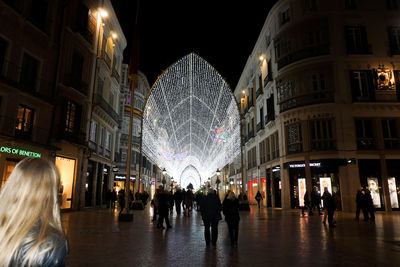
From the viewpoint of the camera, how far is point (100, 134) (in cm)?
2869

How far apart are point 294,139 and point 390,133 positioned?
7708 millimetres

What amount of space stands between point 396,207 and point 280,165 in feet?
31.8

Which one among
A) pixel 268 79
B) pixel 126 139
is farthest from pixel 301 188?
pixel 126 139

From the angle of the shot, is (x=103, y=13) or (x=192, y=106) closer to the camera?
(x=103, y=13)

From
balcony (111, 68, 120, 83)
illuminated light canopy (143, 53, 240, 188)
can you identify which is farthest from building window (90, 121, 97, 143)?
balcony (111, 68, 120, 83)

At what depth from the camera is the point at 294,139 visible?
2655 centimetres

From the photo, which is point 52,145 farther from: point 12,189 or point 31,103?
point 12,189

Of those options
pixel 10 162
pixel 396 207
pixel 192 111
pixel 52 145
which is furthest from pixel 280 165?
pixel 192 111

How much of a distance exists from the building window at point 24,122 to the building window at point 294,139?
68.7 ft

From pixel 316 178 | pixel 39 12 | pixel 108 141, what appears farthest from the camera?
pixel 108 141

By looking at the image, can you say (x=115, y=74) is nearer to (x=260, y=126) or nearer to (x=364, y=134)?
(x=260, y=126)

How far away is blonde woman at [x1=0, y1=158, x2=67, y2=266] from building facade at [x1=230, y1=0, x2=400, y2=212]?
2525cm

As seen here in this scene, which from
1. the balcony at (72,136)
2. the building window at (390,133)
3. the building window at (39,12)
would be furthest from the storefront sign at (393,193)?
the building window at (39,12)

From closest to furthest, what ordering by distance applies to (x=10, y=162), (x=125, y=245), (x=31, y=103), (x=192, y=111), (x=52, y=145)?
(x=125, y=245)
(x=10, y=162)
(x=31, y=103)
(x=52, y=145)
(x=192, y=111)
